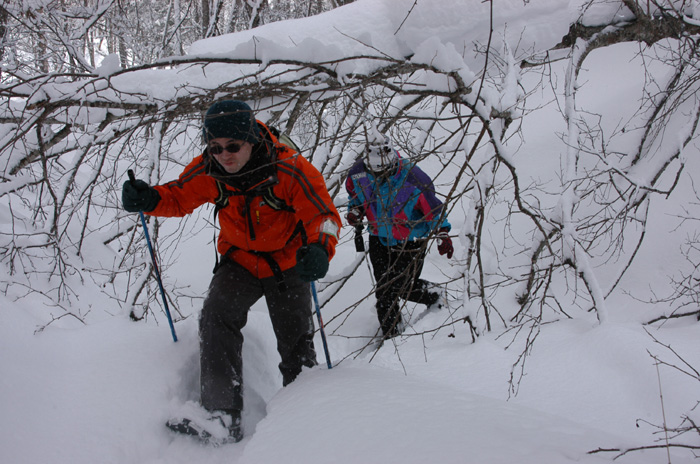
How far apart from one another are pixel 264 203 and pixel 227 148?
14.6 inches

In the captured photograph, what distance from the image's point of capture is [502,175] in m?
7.97

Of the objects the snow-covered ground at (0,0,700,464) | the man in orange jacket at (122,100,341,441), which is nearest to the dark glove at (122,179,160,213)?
the man in orange jacket at (122,100,341,441)

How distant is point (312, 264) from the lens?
86.3 inches

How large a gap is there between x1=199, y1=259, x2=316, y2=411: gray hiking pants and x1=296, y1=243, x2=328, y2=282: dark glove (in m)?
0.36

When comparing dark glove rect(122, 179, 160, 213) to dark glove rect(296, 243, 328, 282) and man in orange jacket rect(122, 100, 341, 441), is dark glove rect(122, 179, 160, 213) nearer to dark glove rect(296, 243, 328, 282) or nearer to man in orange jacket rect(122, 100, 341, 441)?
man in orange jacket rect(122, 100, 341, 441)

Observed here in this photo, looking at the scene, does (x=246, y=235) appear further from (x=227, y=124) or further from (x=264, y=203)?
(x=227, y=124)

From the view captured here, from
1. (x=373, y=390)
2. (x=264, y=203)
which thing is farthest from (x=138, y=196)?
(x=373, y=390)

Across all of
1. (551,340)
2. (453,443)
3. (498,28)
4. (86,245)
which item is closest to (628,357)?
(551,340)

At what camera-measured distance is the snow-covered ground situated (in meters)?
1.60

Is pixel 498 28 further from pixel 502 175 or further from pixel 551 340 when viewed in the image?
pixel 502 175

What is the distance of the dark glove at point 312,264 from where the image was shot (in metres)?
2.19

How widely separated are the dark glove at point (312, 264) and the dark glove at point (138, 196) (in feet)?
3.06

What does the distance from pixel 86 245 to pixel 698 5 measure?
25.1ft

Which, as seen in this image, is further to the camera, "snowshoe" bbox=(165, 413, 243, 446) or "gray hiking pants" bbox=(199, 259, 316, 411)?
"gray hiking pants" bbox=(199, 259, 316, 411)
